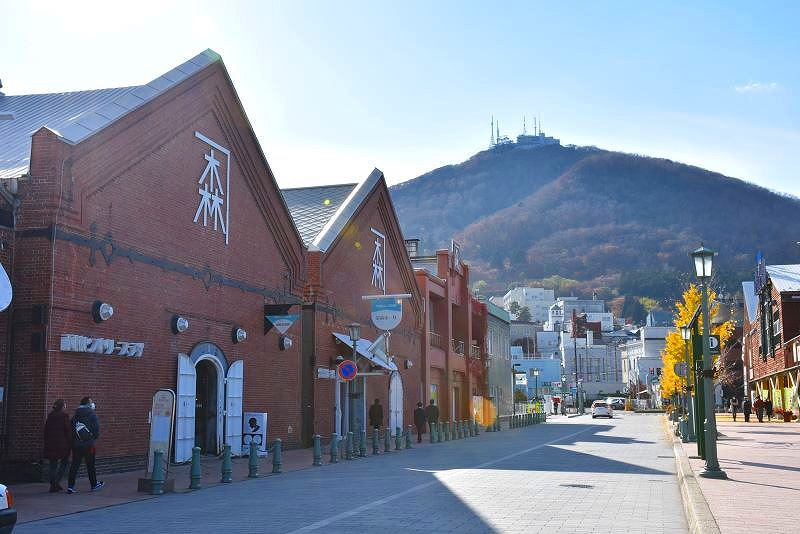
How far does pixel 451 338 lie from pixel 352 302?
17971 millimetres

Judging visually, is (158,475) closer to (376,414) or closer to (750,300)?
(376,414)

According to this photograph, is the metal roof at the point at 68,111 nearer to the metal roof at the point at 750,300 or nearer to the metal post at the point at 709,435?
the metal post at the point at 709,435

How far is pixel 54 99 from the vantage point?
86.7 ft

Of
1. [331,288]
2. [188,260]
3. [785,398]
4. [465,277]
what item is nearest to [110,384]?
[188,260]

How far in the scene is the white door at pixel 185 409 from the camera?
72.7 ft

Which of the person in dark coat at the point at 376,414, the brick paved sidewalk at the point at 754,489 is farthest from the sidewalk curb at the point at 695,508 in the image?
the person in dark coat at the point at 376,414

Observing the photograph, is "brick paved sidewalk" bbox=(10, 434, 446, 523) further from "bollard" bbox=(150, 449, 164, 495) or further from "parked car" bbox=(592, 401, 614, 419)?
"parked car" bbox=(592, 401, 614, 419)

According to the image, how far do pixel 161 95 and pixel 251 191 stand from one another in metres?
5.91

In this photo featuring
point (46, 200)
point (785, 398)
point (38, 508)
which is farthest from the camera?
point (785, 398)

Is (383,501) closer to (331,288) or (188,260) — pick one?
(188,260)

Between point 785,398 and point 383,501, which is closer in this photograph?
Answer: point 383,501

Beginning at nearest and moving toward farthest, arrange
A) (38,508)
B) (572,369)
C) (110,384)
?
(38,508) < (110,384) < (572,369)

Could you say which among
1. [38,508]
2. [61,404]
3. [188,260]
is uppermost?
[188,260]

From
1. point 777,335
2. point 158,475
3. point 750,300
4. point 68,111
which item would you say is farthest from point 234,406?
point 750,300
